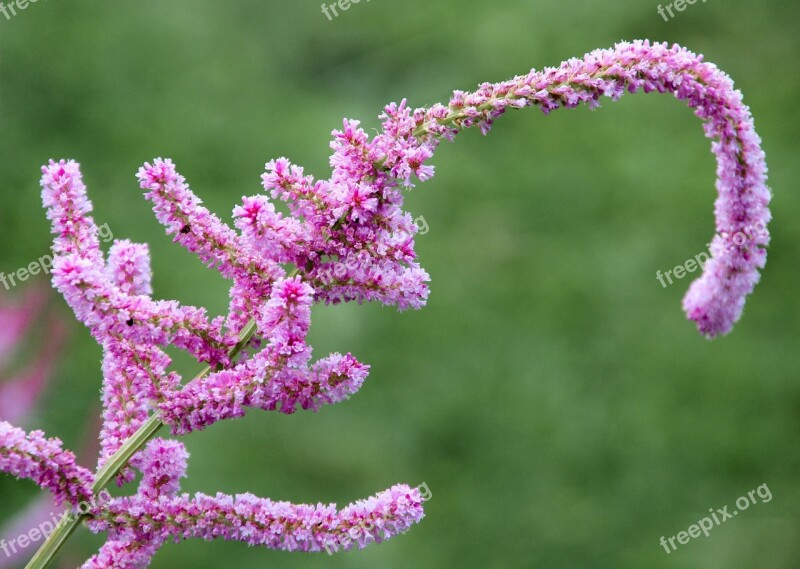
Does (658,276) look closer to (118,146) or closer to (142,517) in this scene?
(118,146)

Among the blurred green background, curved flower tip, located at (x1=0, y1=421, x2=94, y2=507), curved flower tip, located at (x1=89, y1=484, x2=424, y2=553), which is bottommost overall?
curved flower tip, located at (x1=0, y1=421, x2=94, y2=507)

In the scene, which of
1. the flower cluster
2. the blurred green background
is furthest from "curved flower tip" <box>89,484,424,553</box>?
the blurred green background

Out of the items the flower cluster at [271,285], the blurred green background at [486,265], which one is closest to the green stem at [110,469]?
the flower cluster at [271,285]

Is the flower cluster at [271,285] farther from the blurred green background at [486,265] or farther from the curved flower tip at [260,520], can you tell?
the blurred green background at [486,265]

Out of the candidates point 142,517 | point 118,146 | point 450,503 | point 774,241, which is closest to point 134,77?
point 118,146

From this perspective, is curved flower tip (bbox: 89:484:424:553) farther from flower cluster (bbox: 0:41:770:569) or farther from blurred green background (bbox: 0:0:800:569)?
blurred green background (bbox: 0:0:800:569)

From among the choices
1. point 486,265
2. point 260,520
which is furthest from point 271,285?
point 486,265

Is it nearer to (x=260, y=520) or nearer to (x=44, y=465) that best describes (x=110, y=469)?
(x=44, y=465)

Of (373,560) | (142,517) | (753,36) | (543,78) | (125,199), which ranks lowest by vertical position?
(142,517)
